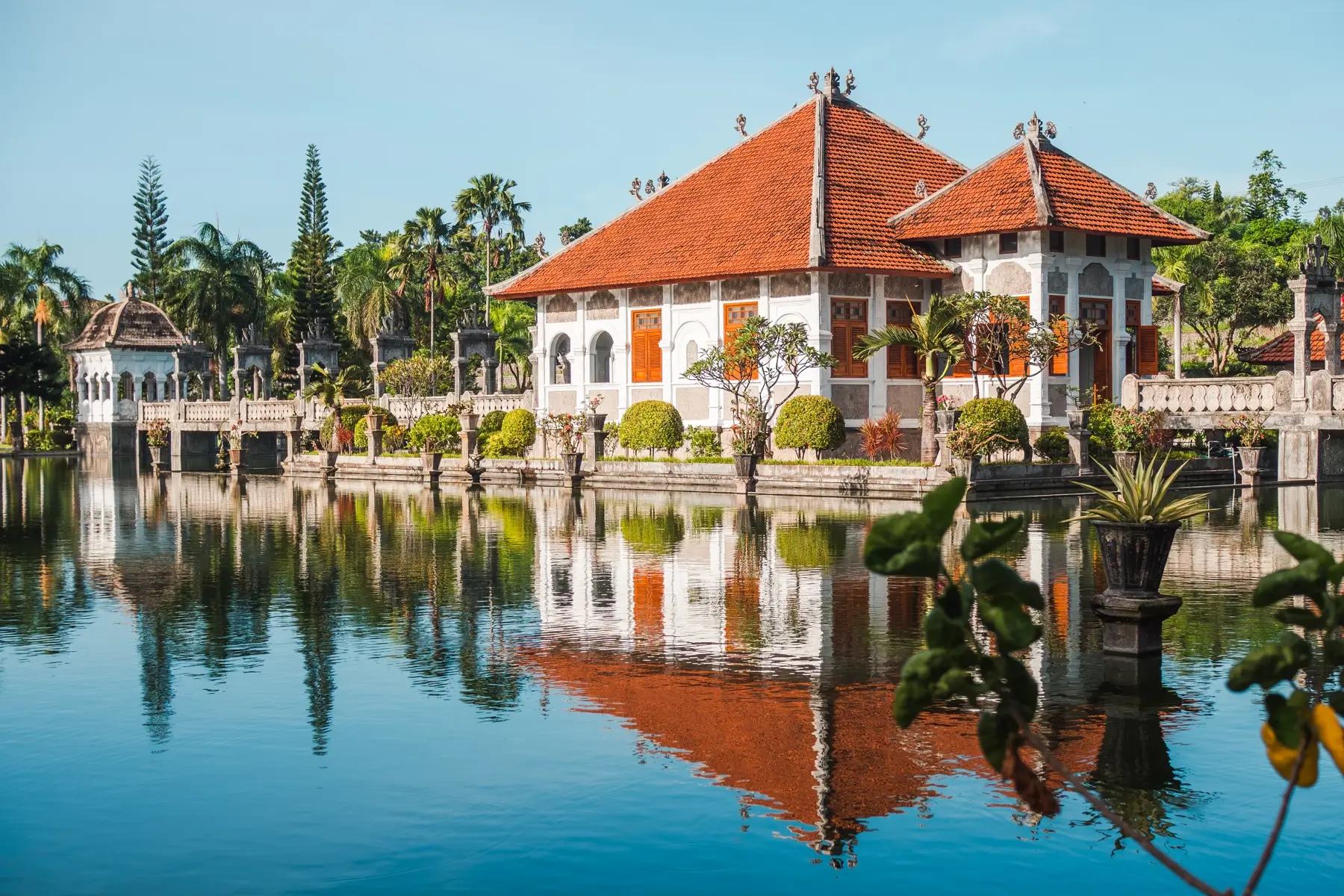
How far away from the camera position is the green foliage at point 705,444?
127ft

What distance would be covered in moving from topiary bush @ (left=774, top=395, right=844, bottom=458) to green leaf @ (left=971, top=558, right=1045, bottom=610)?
A: 3226 centimetres

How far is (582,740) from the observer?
977 cm

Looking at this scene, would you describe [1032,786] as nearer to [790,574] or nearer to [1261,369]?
[790,574]

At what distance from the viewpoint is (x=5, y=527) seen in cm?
2762

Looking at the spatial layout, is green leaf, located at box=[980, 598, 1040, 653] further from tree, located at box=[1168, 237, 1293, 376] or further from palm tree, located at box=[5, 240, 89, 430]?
palm tree, located at box=[5, 240, 89, 430]

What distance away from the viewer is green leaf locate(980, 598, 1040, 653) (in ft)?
12.3

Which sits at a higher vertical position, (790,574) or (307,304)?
(307,304)

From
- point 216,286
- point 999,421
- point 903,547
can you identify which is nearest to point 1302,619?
point 903,547

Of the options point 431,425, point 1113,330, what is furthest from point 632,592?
point 431,425

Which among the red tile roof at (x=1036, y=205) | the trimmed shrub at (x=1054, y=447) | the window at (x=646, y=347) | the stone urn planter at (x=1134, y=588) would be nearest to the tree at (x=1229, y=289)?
the red tile roof at (x=1036, y=205)

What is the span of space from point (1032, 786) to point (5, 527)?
2690 cm

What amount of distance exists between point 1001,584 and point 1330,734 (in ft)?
2.80

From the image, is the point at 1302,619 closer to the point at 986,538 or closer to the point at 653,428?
the point at 986,538

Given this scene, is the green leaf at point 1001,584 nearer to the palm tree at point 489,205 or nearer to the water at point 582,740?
the water at point 582,740
